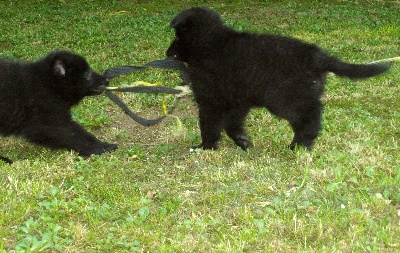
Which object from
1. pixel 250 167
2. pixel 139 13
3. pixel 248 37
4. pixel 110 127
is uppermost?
pixel 248 37

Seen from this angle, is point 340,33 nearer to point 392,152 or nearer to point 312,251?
point 392,152

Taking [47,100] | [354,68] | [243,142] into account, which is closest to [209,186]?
[243,142]

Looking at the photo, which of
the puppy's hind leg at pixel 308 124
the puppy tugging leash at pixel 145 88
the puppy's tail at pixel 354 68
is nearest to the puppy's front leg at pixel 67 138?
Answer: the puppy tugging leash at pixel 145 88

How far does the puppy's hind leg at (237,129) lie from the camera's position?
221 inches

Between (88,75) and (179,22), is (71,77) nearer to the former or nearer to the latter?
(88,75)

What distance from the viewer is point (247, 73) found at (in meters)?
5.15

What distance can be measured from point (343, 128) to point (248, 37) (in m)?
1.54

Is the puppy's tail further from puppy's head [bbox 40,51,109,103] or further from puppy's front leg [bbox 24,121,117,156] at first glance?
puppy's head [bbox 40,51,109,103]

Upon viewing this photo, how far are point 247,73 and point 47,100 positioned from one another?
1.99m

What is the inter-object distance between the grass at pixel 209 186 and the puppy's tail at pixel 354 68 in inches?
28.2

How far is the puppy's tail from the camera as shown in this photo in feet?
16.1

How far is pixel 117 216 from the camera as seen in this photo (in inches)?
159

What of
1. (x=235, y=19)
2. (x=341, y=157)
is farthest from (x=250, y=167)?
(x=235, y=19)

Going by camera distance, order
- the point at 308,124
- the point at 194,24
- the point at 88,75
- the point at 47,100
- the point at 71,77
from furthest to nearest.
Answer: the point at 88,75 < the point at 71,77 < the point at 194,24 < the point at 47,100 < the point at 308,124
